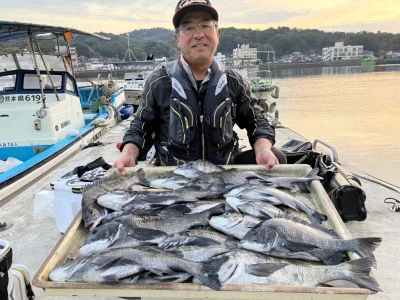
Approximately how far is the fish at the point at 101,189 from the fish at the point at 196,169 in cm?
30

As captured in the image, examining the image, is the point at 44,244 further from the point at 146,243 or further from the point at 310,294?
the point at 310,294

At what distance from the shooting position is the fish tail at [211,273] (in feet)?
4.48

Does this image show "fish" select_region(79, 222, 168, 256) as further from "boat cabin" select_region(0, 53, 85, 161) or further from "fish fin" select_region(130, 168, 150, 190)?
"boat cabin" select_region(0, 53, 85, 161)

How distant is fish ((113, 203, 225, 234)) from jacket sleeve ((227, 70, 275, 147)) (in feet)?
5.47

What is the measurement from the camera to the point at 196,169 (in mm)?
2697

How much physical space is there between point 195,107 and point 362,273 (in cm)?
213

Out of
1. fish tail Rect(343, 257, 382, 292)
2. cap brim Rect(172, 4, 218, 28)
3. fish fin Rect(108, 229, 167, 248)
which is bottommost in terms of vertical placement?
fish tail Rect(343, 257, 382, 292)

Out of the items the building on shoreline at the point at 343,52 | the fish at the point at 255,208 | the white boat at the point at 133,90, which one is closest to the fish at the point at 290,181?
the fish at the point at 255,208

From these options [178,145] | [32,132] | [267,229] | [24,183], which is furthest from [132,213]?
[32,132]

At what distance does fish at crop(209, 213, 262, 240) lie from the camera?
1791 millimetres

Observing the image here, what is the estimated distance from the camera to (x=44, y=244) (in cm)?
352

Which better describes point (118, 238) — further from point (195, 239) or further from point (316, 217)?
point (316, 217)

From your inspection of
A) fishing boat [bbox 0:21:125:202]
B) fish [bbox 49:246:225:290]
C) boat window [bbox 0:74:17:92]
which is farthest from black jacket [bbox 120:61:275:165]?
boat window [bbox 0:74:17:92]

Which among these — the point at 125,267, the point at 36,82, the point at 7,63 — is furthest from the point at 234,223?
the point at 7,63
